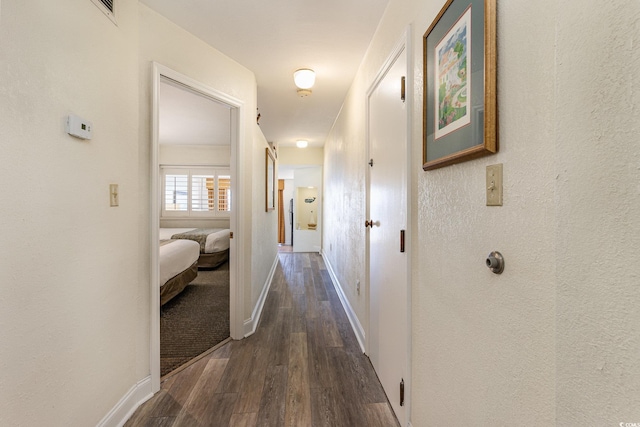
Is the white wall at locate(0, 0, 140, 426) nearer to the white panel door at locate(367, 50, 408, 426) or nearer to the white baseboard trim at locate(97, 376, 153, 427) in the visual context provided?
the white baseboard trim at locate(97, 376, 153, 427)

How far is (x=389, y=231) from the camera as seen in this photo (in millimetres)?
1640

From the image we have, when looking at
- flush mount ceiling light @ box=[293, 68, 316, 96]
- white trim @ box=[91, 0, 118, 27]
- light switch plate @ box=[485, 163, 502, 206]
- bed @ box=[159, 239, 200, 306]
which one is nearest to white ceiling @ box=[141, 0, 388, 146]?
flush mount ceiling light @ box=[293, 68, 316, 96]

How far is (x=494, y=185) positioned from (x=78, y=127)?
1.65m

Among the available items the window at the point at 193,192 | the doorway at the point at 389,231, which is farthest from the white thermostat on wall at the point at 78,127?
the window at the point at 193,192

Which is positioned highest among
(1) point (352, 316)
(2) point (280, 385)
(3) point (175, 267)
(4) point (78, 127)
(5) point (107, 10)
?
(5) point (107, 10)

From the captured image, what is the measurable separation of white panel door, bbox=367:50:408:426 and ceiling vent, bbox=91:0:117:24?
5.01ft

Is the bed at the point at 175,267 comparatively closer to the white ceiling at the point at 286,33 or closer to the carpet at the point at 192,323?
the carpet at the point at 192,323

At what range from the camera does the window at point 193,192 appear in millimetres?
6016

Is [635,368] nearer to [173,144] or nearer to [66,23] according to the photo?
[66,23]

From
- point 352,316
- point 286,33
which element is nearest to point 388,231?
point 352,316

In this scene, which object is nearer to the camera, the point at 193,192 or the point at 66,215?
the point at 66,215

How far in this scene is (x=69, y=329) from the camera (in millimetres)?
1190

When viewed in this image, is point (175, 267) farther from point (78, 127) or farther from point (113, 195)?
point (78, 127)

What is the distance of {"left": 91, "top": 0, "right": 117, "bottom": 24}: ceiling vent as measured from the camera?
1336mm
